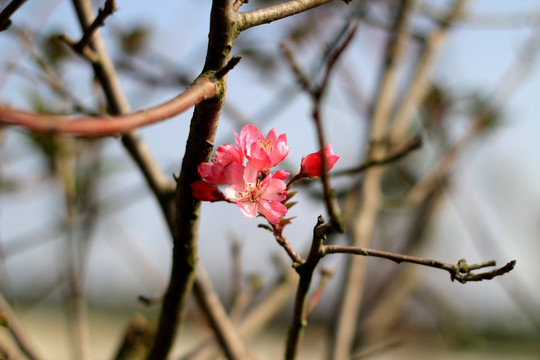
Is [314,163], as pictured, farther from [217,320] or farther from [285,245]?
[217,320]

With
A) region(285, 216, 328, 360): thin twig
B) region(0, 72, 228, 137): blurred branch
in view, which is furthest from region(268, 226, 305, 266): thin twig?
region(0, 72, 228, 137): blurred branch

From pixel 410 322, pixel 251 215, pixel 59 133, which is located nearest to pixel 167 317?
pixel 251 215

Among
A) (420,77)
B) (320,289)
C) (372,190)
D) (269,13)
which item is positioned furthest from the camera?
(420,77)

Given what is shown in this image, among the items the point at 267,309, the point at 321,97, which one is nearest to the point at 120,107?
the point at 321,97

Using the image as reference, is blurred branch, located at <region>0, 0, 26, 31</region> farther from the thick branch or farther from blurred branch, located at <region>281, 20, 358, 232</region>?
blurred branch, located at <region>281, 20, 358, 232</region>

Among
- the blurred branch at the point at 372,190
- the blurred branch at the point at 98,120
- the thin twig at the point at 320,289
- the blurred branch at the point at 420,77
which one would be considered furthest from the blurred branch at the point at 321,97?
the blurred branch at the point at 420,77
